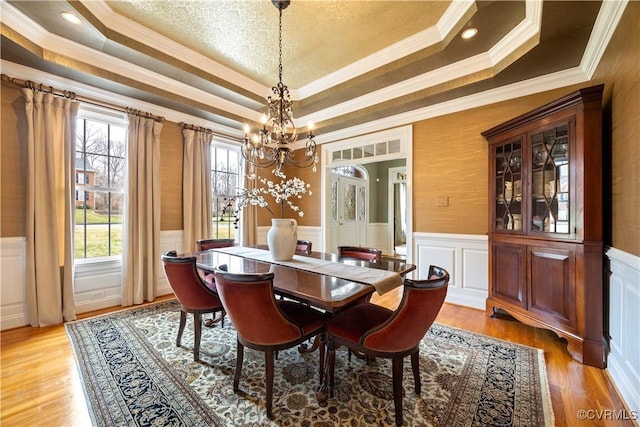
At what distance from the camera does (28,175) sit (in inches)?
106

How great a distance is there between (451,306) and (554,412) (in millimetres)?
1836

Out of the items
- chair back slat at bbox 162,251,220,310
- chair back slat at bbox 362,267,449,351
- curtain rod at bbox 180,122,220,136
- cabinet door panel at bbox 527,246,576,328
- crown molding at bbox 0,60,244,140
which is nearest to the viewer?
chair back slat at bbox 362,267,449,351

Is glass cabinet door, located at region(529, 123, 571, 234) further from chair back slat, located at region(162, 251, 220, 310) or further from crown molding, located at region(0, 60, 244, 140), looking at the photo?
crown molding, located at region(0, 60, 244, 140)

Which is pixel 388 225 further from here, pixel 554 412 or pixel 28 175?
pixel 28 175

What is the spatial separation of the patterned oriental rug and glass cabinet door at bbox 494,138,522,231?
125 centimetres

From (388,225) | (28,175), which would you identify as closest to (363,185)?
(388,225)

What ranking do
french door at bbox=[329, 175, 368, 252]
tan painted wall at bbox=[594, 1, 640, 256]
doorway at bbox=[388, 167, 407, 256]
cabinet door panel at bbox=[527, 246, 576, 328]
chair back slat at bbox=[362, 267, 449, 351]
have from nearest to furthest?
chair back slat at bbox=[362, 267, 449, 351] < tan painted wall at bbox=[594, 1, 640, 256] < cabinet door panel at bbox=[527, 246, 576, 328] < french door at bbox=[329, 175, 368, 252] < doorway at bbox=[388, 167, 407, 256]

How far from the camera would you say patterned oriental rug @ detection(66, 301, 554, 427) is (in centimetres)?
152

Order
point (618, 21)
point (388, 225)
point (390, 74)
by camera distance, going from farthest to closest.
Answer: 1. point (388, 225)
2. point (390, 74)
3. point (618, 21)

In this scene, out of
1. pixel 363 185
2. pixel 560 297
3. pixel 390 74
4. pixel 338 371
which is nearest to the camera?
pixel 338 371

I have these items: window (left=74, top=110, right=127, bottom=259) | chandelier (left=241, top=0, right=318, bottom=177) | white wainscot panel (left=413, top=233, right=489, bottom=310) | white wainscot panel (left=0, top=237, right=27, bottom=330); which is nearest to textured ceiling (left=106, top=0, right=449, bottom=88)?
chandelier (left=241, top=0, right=318, bottom=177)

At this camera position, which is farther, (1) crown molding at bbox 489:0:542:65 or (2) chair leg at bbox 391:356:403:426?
(1) crown molding at bbox 489:0:542:65

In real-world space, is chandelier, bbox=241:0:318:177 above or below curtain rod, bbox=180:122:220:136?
below

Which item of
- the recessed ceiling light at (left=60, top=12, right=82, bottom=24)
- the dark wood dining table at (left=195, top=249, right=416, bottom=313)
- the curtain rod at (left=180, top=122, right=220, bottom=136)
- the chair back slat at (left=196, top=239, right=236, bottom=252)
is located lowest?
the dark wood dining table at (left=195, top=249, right=416, bottom=313)
